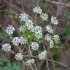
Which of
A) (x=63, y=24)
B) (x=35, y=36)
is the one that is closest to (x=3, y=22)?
(x=63, y=24)

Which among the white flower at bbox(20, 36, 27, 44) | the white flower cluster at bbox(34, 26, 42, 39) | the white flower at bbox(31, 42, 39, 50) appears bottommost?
the white flower at bbox(31, 42, 39, 50)

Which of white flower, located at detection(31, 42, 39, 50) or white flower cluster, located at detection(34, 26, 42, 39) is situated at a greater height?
white flower cluster, located at detection(34, 26, 42, 39)

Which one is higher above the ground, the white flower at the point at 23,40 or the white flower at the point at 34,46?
the white flower at the point at 23,40

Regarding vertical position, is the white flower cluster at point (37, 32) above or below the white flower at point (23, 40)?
above

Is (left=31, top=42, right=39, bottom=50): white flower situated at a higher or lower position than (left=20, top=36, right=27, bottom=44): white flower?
lower

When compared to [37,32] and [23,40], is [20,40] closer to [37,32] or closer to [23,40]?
[23,40]

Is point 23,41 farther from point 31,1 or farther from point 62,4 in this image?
point 31,1

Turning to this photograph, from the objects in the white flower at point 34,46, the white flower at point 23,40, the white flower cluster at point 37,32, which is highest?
the white flower cluster at point 37,32

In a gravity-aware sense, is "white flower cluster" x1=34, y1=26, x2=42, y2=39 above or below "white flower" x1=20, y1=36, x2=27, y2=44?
above

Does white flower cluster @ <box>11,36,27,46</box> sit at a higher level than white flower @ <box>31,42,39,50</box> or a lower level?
higher

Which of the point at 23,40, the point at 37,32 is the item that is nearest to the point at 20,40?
the point at 23,40

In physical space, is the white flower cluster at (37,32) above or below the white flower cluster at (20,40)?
above

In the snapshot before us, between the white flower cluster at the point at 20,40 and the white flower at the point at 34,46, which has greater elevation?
the white flower cluster at the point at 20,40
